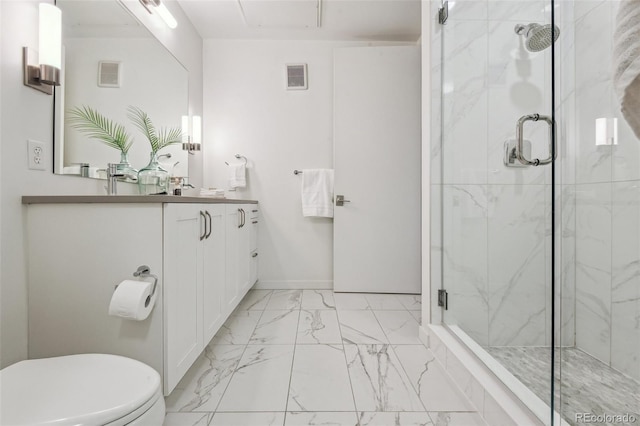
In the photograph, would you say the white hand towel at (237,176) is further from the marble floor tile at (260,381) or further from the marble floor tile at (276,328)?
the marble floor tile at (260,381)

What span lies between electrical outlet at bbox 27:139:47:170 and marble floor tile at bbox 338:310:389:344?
5.36 feet

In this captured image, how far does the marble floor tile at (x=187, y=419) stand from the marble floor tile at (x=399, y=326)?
1.04 metres

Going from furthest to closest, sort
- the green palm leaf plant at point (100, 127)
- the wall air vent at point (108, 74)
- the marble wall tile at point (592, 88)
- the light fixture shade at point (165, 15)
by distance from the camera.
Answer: the light fixture shade at point (165, 15) → the wall air vent at point (108, 74) → the green palm leaf plant at point (100, 127) → the marble wall tile at point (592, 88)

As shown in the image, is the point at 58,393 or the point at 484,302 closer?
the point at 58,393

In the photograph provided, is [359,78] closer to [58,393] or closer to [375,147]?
[375,147]

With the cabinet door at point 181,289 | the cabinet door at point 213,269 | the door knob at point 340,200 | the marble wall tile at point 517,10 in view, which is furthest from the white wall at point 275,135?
the marble wall tile at point 517,10

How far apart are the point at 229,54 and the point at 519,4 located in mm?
2389

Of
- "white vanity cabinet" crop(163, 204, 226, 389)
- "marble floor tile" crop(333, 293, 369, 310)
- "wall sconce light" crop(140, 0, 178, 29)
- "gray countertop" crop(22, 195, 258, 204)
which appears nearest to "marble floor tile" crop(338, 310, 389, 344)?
"marble floor tile" crop(333, 293, 369, 310)

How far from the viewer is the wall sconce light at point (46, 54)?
1.10 metres

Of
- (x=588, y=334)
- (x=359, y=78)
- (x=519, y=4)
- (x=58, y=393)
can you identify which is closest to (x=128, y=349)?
(x=58, y=393)

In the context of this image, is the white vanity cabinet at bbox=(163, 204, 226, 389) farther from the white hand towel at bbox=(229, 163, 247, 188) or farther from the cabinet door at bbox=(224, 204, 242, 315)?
the white hand towel at bbox=(229, 163, 247, 188)

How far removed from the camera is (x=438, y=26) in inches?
66.6

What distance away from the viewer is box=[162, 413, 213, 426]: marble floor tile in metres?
1.09

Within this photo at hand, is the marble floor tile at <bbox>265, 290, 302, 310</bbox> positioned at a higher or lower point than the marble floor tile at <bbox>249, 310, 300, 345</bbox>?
higher
